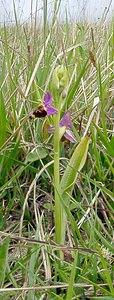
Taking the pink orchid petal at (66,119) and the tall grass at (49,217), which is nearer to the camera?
the tall grass at (49,217)

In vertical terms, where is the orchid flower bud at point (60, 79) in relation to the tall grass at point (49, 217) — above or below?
above

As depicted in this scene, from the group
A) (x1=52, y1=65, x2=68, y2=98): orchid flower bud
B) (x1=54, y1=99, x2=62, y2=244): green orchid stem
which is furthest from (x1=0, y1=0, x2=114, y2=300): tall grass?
(x1=52, y1=65, x2=68, y2=98): orchid flower bud

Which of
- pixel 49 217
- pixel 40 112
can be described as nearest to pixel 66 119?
pixel 40 112

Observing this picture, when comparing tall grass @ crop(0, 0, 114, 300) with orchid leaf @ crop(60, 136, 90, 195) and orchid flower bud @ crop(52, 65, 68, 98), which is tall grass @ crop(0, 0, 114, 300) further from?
orchid flower bud @ crop(52, 65, 68, 98)

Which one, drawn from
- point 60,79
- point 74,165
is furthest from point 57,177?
point 60,79

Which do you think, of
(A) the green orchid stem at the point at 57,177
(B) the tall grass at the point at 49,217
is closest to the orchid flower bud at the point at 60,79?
(A) the green orchid stem at the point at 57,177

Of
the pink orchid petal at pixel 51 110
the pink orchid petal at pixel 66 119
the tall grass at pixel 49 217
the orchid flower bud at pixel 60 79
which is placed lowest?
the tall grass at pixel 49 217

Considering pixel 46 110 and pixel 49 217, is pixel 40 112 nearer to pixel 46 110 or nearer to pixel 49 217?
pixel 46 110

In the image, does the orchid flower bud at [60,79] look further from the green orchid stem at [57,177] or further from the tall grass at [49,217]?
the tall grass at [49,217]

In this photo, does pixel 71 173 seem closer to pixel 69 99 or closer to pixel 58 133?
pixel 58 133

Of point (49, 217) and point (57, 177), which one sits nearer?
point (57, 177)

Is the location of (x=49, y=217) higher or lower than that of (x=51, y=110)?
lower

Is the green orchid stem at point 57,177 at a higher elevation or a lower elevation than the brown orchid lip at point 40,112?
lower
